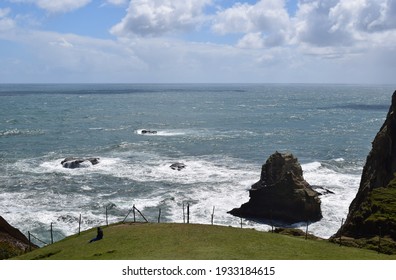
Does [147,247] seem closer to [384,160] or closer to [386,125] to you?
[384,160]

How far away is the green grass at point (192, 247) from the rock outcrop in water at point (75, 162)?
4876cm

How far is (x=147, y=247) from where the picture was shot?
2975cm

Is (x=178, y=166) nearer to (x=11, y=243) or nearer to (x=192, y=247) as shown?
(x=11, y=243)

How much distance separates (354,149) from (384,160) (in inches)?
2137

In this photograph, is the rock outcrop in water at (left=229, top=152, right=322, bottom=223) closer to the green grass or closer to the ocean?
the ocean

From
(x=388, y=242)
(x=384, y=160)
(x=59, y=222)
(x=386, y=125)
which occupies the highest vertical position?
(x=386, y=125)

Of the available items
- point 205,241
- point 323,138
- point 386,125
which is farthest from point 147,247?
point 323,138

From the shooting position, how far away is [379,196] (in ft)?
132

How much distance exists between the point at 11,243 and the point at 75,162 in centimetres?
4245

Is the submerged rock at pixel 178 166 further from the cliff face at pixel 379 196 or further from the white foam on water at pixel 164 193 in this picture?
the cliff face at pixel 379 196

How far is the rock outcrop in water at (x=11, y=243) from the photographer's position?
38.5 metres

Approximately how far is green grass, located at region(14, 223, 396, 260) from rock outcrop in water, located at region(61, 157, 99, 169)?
4876cm

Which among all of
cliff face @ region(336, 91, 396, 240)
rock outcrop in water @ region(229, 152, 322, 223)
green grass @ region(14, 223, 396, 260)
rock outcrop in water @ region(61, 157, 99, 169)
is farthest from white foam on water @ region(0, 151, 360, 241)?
green grass @ region(14, 223, 396, 260)

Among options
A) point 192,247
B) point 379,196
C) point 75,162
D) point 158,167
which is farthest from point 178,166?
point 192,247
